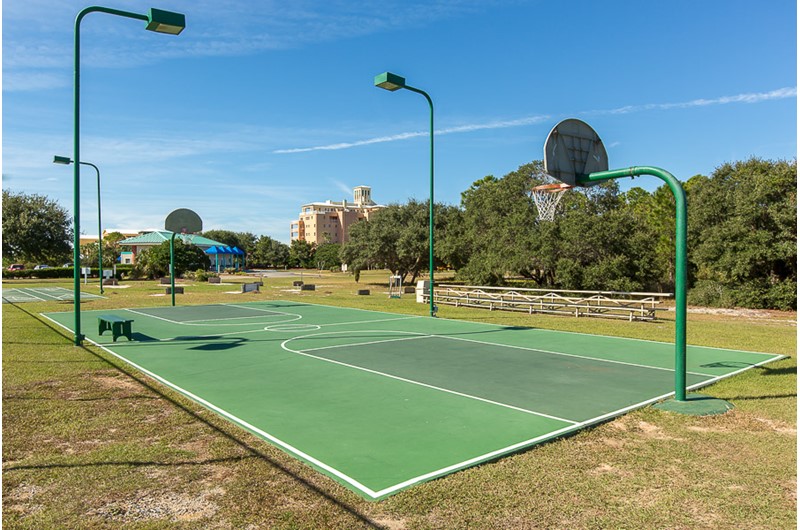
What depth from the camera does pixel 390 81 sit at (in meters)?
17.6

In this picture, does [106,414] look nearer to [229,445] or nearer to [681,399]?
[229,445]

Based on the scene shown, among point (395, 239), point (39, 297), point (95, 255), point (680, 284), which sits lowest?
point (39, 297)

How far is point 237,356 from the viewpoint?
43.5 ft

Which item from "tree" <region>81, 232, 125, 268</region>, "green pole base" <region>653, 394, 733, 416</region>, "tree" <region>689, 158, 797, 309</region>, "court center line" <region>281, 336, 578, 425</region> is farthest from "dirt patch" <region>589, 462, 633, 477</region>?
"tree" <region>81, 232, 125, 268</region>

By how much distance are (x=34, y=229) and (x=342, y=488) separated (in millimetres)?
64238

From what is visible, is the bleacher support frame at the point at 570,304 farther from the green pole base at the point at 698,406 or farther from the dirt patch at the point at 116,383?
the dirt patch at the point at 116,383

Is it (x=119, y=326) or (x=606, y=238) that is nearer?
(x=119, y=326)

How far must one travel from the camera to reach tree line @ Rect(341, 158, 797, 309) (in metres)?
29.0

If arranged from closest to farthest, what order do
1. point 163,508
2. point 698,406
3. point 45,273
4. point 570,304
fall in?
1. point 163,508
2. point 698,406
3. point 570,304
4. point 45,273

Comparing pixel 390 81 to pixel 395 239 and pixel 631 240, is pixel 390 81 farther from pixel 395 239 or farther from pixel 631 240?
pixel 395 239

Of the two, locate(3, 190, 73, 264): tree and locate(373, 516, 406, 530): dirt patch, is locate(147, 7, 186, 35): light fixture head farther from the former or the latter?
locate(3, 190, 73, 264): tree

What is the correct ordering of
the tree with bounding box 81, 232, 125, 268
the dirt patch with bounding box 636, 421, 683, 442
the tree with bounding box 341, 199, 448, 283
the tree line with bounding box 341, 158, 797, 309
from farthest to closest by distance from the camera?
the tree with bounding box 81, 232, 125, 268 < the tree with bounding box 341, 199, 448, 283 < the tree line with bounding box 341, 158, 797, 309 < the dirt patch with bounding box 636, 421, 683, 442

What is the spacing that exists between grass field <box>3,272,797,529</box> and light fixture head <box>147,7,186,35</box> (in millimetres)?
8130

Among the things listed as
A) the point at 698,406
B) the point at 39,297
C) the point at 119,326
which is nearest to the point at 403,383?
the point at 698,406
